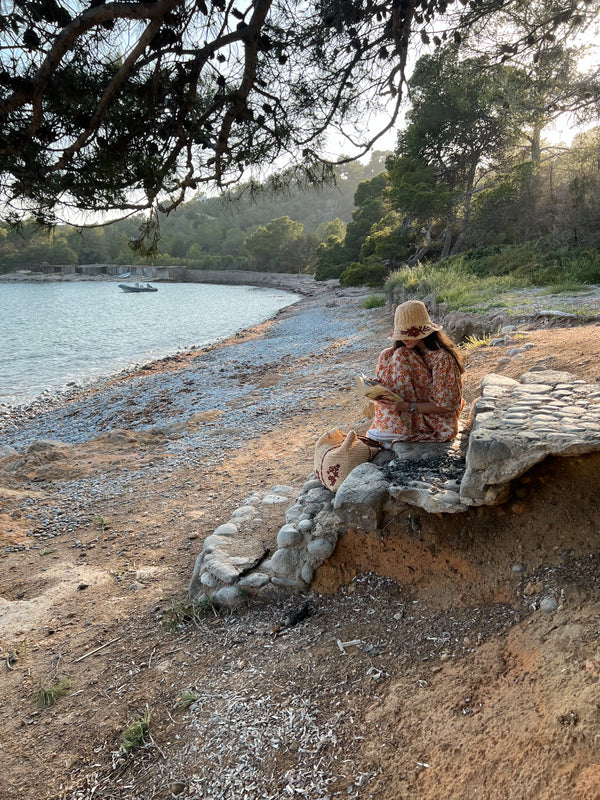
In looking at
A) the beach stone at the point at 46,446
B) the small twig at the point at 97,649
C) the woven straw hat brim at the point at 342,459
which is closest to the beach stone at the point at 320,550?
the woven straw hat brim at the point at 342,459

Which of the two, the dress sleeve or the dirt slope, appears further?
the dress sleeve

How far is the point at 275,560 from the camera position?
3186 millimetres

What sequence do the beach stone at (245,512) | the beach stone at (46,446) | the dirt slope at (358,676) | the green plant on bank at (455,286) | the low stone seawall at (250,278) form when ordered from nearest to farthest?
1. the dirt slope at (358,676)
2. the beach stone at (245,512)
3. the beach stone at (46,446)
4. the green plant on bank at (455,286)
5. the low stone seawall at (250,278)

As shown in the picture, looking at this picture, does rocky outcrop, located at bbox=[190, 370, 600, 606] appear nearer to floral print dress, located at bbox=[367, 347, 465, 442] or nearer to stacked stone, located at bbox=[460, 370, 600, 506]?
stacked stone, located at bbox=[460, 370, 600, 506]

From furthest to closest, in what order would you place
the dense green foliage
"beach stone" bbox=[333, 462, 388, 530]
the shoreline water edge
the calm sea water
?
1. the dense green foliage
2. the calm sea water
3. the shoreline water edge
4. "beach stone" bbox=[333, 462, 388, 530]

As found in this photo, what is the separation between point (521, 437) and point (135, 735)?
2.22m

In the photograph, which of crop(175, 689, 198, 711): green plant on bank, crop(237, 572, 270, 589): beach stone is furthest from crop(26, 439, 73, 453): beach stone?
crop(175, 689, 198, 711): green plant on bank

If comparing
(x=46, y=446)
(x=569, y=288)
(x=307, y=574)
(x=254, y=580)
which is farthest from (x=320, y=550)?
(x=569, y=288)

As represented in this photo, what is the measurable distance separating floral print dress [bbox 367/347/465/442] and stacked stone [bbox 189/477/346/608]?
2.30 feet

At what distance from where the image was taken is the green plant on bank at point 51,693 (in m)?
2.61

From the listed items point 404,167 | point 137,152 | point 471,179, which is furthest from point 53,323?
point 137,152

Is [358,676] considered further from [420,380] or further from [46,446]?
[46,446]

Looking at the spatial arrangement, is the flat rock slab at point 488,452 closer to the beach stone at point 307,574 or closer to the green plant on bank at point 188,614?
the beach stone at point 307,574

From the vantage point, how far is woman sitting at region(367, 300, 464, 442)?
3320 millimetres
